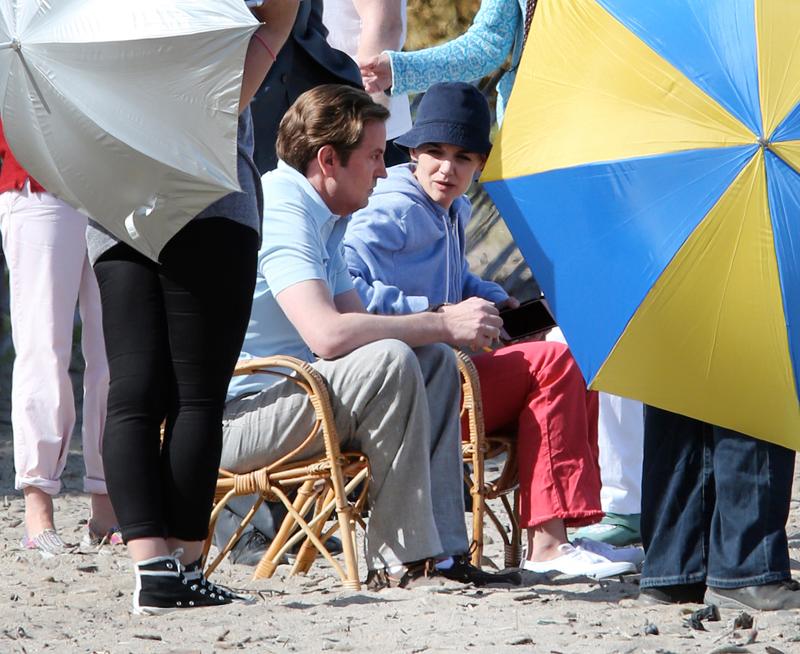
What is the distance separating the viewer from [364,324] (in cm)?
377

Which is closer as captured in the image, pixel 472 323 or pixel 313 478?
pixel 313 478

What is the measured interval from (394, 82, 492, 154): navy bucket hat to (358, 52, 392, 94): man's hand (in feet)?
0.78

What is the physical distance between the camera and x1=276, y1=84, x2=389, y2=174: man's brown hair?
12.9ft

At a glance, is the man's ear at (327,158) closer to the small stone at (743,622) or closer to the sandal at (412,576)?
the sandal at (412,576)

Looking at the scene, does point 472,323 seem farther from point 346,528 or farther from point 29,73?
point 29,73

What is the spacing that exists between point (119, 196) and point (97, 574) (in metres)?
1.51

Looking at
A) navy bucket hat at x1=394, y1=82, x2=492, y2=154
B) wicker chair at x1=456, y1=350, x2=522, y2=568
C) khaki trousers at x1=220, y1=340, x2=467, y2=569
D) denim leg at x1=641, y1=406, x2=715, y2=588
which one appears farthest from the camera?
navy bucket hat at x1=394, y1=82, x2=492, y2=154

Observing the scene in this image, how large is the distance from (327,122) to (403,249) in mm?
550

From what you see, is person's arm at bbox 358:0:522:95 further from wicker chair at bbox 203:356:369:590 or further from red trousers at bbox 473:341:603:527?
wicker chair at bbox 203:356:369:590

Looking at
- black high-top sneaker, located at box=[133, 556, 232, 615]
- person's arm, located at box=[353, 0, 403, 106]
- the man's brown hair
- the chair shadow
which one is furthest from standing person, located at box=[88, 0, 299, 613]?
person's arm, located at box=[353, 0, 403, 106]

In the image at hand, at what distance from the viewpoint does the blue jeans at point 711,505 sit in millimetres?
3234

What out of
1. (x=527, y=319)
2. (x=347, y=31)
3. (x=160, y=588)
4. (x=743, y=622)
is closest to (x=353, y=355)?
(x=527, y=319)

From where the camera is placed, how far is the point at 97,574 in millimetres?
4207

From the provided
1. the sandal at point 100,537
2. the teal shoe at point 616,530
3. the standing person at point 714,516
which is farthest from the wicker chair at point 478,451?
the sandal at point 100,537
